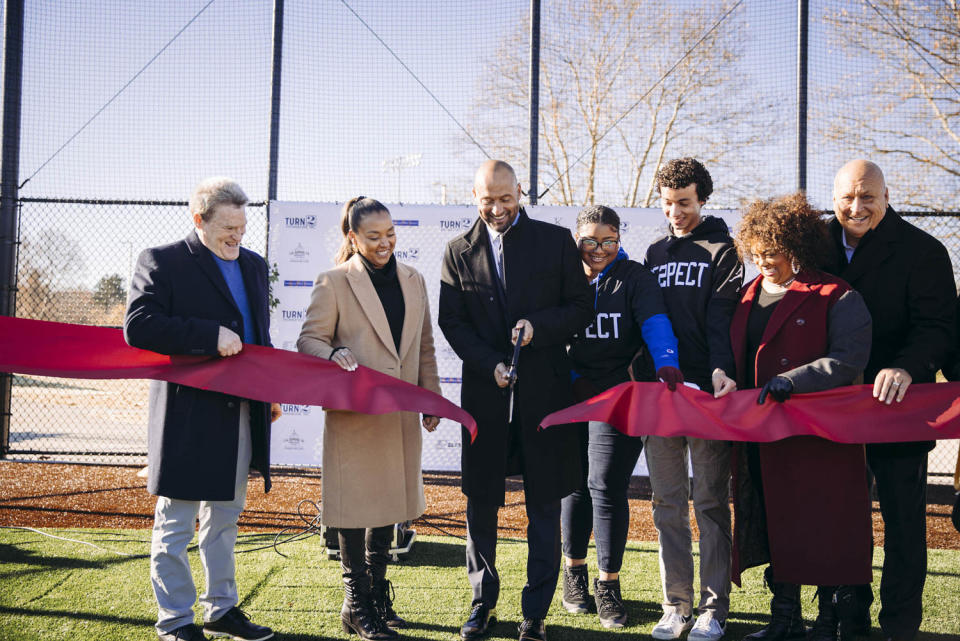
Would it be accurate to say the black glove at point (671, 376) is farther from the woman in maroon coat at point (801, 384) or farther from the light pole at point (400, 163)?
the light pole at point (400, 163)

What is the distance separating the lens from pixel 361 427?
331 centimetres

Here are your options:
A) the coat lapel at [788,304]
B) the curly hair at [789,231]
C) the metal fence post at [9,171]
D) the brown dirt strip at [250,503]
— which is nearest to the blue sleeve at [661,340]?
the coat lapel at [788,304]

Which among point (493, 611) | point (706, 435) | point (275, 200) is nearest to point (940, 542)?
point (706, 435)

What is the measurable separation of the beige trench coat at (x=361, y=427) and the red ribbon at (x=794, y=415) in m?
0.75

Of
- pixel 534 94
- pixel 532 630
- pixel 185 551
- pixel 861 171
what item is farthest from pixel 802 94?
pixel 185 551

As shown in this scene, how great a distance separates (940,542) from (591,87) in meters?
12.6

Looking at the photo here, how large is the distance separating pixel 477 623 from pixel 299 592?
1.16m

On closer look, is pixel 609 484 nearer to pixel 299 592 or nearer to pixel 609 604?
pixel 609 604

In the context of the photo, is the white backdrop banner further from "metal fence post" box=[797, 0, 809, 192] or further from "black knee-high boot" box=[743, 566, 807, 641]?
"black knee-high boot" box=[743, 566, 807, 641]

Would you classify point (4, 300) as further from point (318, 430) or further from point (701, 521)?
point (701, 521)

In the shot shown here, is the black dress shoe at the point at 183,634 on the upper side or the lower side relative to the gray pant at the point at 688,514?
lower

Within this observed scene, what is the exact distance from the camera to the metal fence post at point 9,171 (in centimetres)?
731

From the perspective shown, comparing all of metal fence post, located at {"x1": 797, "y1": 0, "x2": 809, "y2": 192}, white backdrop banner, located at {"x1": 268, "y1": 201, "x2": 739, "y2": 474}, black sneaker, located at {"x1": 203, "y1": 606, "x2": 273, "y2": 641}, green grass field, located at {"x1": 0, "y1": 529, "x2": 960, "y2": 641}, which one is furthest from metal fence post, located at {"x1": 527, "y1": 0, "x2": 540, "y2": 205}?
black sneaker, located at {"x1": 203, "y1": 606, "x2": 273, "y2": 641}

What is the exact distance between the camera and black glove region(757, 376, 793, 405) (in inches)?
117
